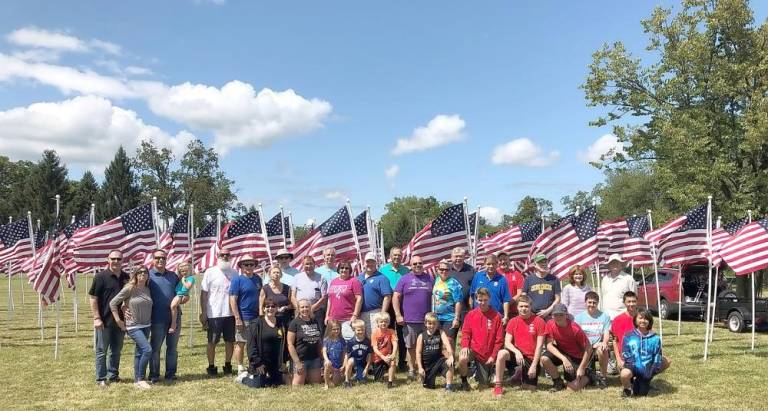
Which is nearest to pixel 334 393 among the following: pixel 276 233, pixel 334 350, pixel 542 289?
pixel 334 350

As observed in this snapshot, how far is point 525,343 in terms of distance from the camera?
846 cm

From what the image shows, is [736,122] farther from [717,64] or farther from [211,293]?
[211,293]

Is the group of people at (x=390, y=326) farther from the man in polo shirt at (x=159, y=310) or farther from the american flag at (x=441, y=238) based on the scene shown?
the american flag at (x=441, y=238)

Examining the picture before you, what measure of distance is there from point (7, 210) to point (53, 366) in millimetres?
82755

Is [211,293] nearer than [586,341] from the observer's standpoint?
No

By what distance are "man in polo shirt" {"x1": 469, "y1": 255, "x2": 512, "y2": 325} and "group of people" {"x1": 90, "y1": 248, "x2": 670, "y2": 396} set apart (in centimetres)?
2

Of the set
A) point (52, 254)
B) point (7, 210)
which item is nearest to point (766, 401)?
point (52, 254)

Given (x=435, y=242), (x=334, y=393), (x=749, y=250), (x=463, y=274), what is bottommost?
(x=334, y=393)

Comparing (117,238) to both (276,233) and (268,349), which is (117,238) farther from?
(276,233)

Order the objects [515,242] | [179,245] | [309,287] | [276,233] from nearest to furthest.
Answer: [309,287], [179,245], [276,233], [515,242]

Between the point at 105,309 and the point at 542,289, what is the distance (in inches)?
255

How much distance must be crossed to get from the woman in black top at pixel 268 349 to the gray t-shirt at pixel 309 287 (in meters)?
0.60

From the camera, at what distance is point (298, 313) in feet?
29.2

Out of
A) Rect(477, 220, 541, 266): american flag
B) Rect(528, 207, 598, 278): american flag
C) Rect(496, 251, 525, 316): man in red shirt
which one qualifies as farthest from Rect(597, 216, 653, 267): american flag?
Rect(496, 251, 525, 316): man in red shirt
